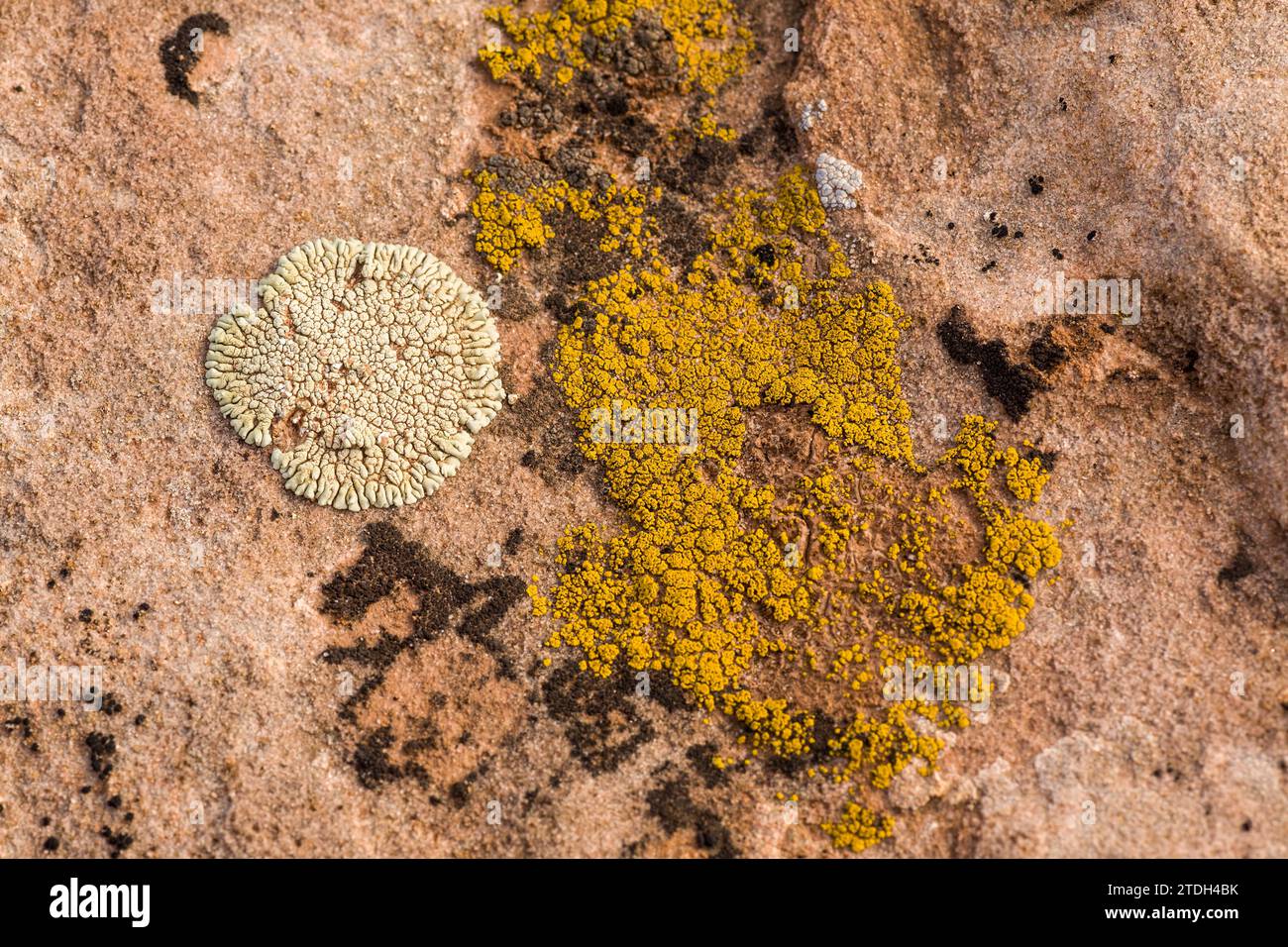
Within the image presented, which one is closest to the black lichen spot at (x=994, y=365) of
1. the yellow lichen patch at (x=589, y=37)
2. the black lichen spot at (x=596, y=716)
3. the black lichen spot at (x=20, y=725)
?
the yellow lichen patch at (x=589, y=37)

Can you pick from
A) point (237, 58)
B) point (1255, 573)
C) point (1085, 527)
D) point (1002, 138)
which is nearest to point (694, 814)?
point (1085, 527)

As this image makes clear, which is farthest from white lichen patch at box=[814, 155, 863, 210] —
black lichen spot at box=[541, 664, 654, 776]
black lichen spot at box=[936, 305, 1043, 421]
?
black lichen spot at box=[541, 664, 654, 776]

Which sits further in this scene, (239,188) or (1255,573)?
(239,188)

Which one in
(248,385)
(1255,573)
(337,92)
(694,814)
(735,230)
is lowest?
(694,814)

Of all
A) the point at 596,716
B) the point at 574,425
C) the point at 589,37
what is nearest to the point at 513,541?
the point at 574,425

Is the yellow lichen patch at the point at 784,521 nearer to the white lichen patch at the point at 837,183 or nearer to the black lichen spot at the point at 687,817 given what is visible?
the white lichen patch at the point at 837,183

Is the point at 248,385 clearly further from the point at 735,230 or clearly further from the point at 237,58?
the point at 735,230

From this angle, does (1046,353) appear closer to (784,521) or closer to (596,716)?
(784,521)
